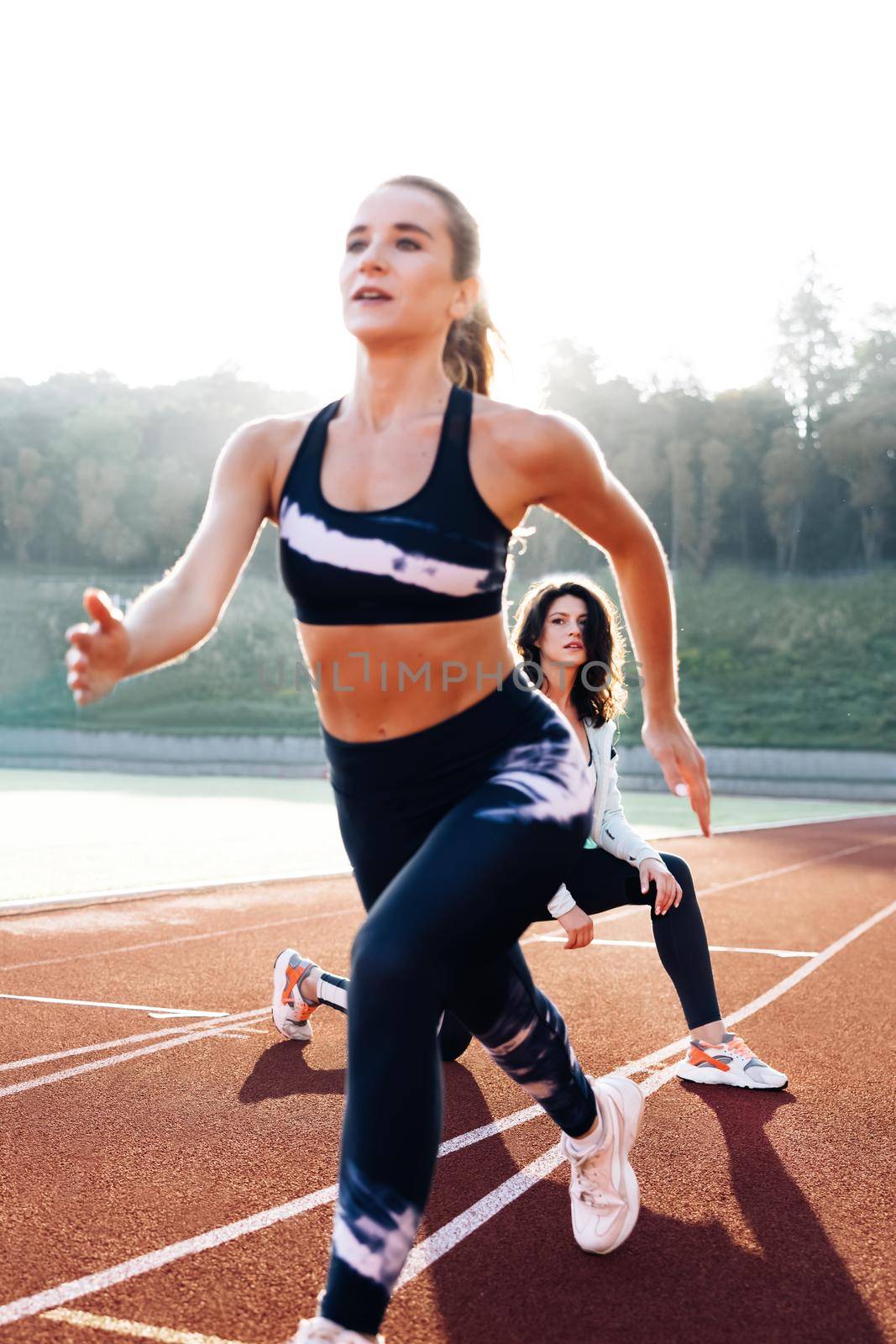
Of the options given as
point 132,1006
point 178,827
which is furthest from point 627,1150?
point 178,827

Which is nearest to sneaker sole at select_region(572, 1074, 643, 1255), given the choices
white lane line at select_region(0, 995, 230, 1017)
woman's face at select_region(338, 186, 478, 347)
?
woman's face at select_region(338, 186, 478, 347)

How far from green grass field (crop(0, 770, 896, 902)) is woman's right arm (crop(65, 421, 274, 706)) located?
8.98 metres

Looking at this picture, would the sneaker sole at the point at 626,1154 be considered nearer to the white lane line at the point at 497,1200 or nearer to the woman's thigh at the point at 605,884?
the white lane line at the point at 497,1200

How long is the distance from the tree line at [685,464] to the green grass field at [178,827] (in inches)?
1819

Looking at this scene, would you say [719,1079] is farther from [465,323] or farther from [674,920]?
[465,323]

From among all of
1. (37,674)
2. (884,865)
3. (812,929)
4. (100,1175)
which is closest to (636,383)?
(37,674)

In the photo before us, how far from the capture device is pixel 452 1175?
163 inches

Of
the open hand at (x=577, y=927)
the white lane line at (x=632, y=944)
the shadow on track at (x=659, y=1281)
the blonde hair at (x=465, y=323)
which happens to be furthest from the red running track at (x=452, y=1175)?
the blonde hair at (x=465, y=323)

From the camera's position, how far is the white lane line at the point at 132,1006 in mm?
6676

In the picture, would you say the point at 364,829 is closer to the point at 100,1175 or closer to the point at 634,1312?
the point at 634,1312

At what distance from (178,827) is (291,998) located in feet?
46.8

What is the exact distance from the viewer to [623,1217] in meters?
3.38

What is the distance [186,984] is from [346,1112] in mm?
5418

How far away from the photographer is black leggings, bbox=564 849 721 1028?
5207 mm
